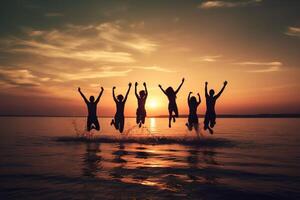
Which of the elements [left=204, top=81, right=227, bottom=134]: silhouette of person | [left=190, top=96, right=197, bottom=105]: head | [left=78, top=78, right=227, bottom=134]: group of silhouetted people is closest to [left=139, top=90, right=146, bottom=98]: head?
[left=78, top=78, right=227, bottom=134]: group of silhouetted people

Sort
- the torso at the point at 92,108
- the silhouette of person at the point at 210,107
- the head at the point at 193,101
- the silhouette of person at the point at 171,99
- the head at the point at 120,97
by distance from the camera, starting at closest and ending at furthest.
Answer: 1. the silhouette of person at the point at 210,107
2. the silhouette of person at the point at 171,99
3. the head at the point at 193,101
4. the head at the point at 120,97
5. the torso at the point at 92,108

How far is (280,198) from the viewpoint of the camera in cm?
852

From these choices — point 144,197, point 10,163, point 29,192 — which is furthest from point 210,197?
point 10,163

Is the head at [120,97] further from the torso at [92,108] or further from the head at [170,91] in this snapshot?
the head at [170,91]

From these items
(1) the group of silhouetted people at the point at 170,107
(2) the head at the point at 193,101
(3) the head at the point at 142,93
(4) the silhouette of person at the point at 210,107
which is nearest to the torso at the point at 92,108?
(1) the group of silhouetted people at the point at 170,107

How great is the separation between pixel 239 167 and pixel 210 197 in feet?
17.7

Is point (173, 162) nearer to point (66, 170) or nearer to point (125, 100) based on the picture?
point (66, 170)

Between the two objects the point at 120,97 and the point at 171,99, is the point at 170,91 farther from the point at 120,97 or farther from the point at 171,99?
the point at 120,97

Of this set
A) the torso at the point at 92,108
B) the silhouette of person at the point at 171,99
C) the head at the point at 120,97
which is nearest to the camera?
the silhouette of person at the point at 171,99

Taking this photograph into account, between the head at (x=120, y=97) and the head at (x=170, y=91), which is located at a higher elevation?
the head at (x=170, y=91)

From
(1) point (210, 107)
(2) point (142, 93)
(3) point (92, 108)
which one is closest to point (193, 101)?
(1) point (210, 107)

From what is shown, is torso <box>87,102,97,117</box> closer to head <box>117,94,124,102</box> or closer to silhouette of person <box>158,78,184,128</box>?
head <box>117,94,124,102</box>

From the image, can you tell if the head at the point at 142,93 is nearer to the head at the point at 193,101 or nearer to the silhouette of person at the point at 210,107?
the head at the point at 193,101

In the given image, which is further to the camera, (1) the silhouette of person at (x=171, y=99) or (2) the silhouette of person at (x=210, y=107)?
(1) the silhouette of person at (x=171, y=99)
